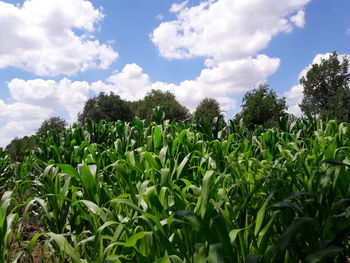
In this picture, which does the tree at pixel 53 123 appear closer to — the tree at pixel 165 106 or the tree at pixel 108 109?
the tree at pixel 108 109

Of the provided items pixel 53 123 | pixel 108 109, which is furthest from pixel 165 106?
pixel 53 123

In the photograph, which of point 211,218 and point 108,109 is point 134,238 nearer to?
point 211,218

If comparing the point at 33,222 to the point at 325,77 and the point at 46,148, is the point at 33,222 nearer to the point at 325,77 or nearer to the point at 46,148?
the point at 46,148

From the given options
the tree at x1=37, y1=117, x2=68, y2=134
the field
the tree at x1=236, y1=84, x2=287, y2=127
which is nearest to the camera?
the field

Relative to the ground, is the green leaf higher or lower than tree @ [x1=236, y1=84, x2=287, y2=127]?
lower

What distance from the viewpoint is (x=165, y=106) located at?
4975cm

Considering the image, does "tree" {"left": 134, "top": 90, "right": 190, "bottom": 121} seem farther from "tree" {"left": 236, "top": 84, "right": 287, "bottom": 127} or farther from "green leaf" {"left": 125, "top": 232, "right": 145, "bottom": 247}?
"green leaf" {"left": 125, "top": 232, "right": 145, "bottom": 247}

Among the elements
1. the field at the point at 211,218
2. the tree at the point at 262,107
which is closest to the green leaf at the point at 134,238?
the field at the point at 211,218

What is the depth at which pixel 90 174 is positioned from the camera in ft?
6.90

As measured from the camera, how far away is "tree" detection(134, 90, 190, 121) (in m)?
49.9

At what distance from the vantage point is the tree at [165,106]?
1966 inches

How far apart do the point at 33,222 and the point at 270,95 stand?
4498 cm

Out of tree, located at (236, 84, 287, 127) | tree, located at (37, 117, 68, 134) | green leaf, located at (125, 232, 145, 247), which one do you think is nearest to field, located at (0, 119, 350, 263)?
green leaf, located at (125, 232, 145, 247)

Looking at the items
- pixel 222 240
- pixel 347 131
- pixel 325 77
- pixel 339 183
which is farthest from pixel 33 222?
pixel 325 77
